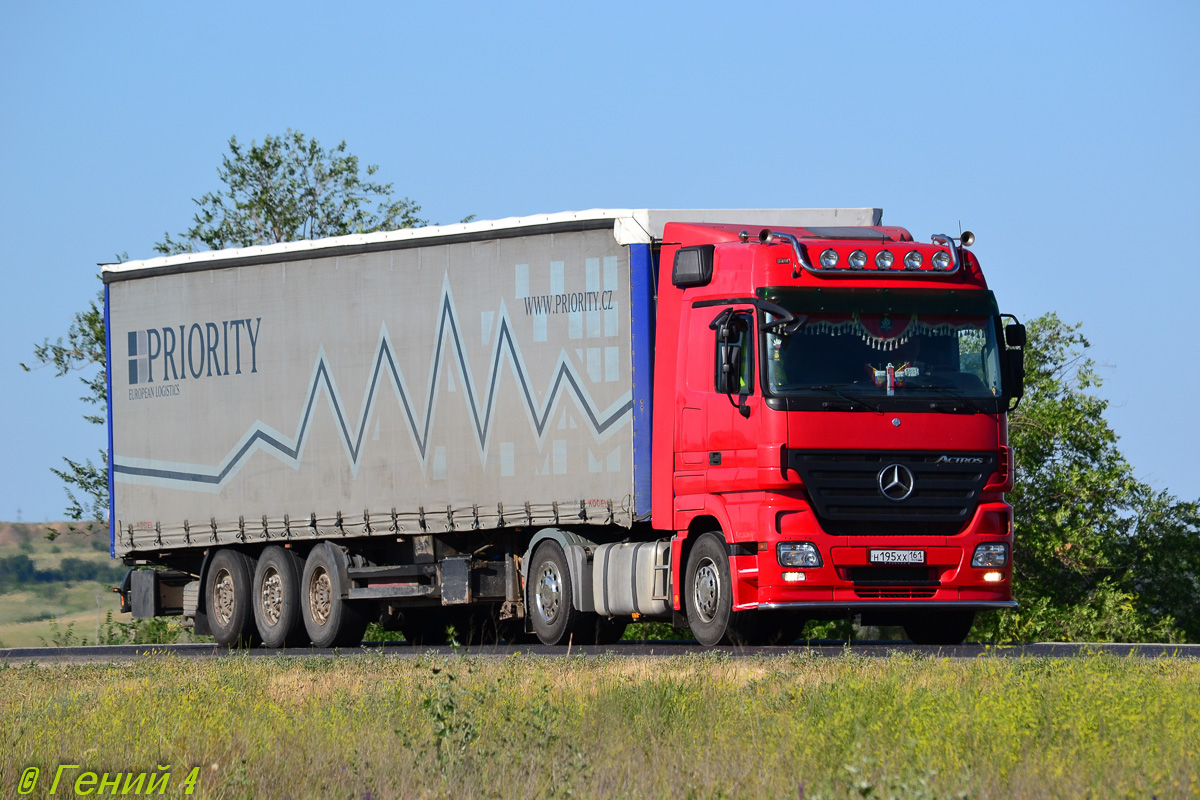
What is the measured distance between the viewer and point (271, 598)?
22047 millimetres

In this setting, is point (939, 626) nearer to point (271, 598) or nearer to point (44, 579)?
point (271, 598)

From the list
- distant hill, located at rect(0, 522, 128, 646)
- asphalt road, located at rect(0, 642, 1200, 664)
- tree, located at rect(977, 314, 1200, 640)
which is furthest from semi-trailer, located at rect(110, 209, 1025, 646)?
distant hill, located at rect(0, 522, 128, 646)

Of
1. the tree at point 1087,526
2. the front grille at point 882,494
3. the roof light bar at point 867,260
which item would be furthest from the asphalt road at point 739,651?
the tree at point 1087,526

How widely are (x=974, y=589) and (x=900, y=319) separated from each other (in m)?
2.59

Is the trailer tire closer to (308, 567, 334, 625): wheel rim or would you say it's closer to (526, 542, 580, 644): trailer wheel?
(526, 542, 580, 644): trailer wheel

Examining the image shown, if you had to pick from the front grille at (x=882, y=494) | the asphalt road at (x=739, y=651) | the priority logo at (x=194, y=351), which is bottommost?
the asphalt road at (x=739, y=651)

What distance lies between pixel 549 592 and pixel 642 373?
2.78 metres

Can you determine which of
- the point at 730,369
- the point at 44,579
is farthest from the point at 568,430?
the point at 44,579

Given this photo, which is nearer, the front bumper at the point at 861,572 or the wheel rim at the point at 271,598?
the front bumper at the point at 861,572

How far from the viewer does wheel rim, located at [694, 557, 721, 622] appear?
1688 centimetres

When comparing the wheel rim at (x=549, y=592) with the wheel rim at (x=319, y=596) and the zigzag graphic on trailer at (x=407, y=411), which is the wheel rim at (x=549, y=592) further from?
the wheel rim at (x=319, y=596)

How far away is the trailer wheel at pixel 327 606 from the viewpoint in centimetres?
2097

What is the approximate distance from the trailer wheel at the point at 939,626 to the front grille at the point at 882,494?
5.99 feet

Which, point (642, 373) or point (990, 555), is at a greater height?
point (642, 373)
